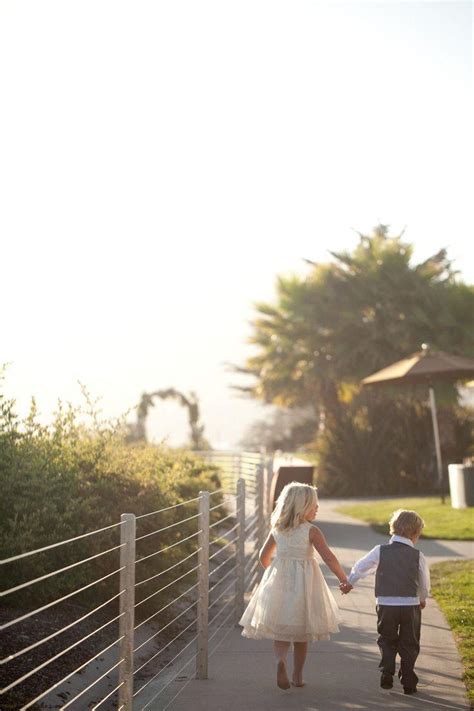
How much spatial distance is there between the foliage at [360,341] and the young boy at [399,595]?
19.8 metres

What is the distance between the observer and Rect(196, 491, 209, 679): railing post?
693cm

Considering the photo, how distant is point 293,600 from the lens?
6508mm

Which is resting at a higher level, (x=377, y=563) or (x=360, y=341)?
(x=360, y=341)

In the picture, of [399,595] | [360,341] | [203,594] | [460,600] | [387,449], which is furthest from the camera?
[360,341]

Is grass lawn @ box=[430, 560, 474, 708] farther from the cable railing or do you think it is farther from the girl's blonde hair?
the cable railing

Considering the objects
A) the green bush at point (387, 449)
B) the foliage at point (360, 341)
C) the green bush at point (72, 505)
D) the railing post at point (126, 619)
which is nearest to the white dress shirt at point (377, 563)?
the railing post at point (126, 619)

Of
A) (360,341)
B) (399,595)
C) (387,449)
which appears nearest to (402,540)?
(399,595)

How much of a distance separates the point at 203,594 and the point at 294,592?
0.80 m

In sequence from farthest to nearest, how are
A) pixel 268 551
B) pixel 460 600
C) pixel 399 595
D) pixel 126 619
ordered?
pixel 460 600 → pixel 268 551 → pixel 399 595 → pixel 126 619

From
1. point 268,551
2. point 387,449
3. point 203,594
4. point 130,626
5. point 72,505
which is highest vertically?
point 387,449

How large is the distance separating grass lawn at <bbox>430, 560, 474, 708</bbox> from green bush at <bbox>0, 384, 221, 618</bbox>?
7.90 ft

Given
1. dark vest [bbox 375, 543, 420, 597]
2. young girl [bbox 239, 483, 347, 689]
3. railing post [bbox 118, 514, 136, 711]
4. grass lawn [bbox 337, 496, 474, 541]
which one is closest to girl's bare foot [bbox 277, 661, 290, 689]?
young girl [bbox 239, 483, 347, 689]

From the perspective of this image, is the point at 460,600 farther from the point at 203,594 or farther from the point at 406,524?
the point at 203,594

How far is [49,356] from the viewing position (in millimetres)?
165625
